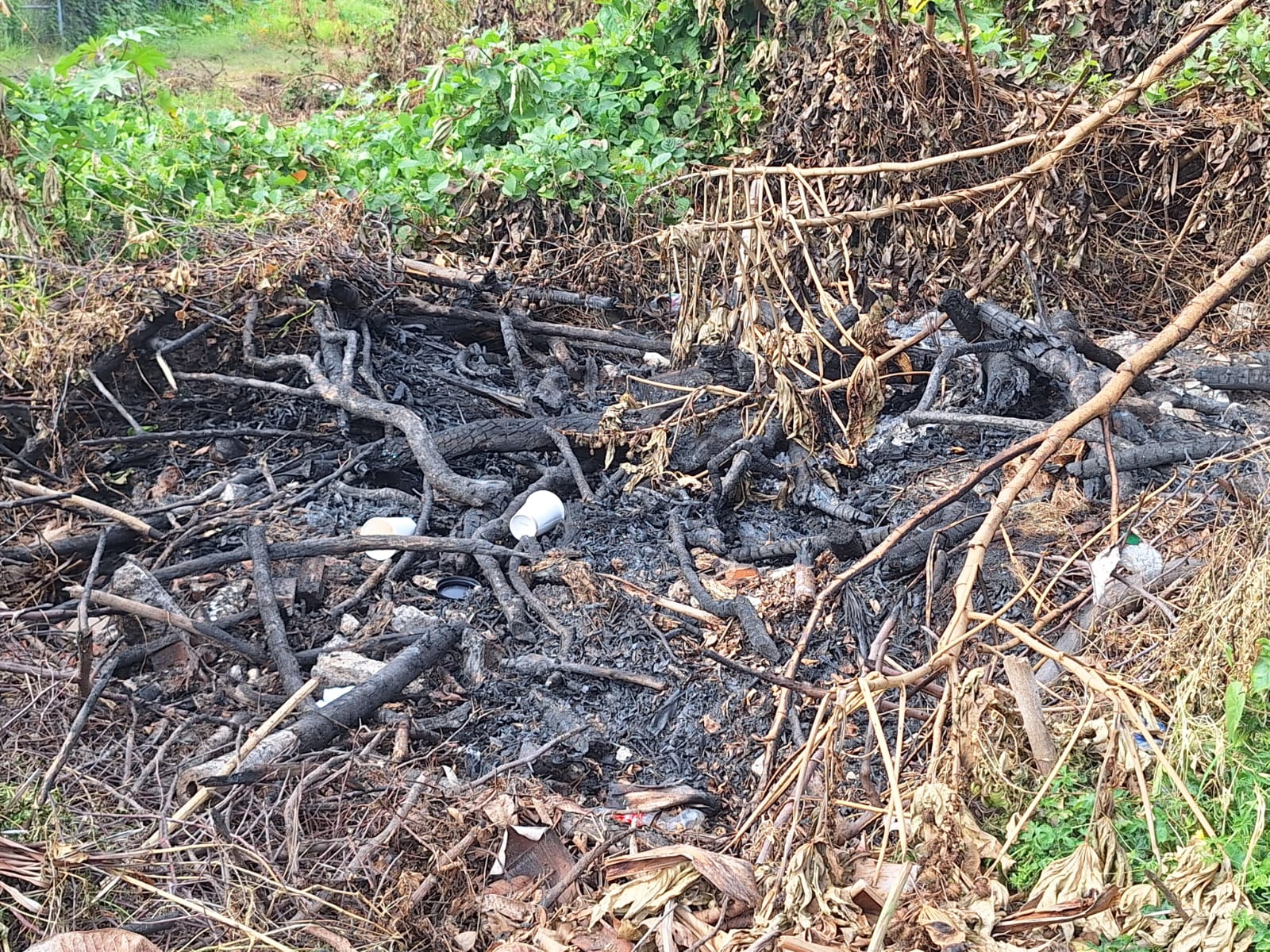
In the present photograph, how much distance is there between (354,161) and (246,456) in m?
2.59

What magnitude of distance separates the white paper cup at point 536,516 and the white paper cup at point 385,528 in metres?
0.39

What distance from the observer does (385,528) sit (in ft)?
12.0

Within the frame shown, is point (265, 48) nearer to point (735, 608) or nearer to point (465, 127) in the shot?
point (465, 127)

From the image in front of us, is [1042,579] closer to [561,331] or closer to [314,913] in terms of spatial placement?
[314,913]

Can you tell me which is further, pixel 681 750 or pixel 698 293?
pixel 698 293

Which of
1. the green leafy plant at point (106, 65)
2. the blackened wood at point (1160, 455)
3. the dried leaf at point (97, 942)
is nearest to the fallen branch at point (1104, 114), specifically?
the blackened wood at point (1160, 455)

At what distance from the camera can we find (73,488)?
3.80 meters

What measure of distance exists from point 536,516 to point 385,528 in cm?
57

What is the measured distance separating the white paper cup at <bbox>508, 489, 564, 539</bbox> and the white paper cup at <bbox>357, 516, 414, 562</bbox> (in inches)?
15.4

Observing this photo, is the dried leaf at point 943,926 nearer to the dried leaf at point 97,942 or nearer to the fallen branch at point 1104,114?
the dried leaf at point 97,942

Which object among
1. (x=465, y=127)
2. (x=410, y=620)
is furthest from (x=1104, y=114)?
(x=465, y=127)

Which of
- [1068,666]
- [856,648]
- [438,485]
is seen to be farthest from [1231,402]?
[438,485]

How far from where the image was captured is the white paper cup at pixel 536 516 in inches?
146

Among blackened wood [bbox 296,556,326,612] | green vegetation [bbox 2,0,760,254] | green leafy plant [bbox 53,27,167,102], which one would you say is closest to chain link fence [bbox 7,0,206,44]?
green vegetation [bbox 2,0,760,254]
